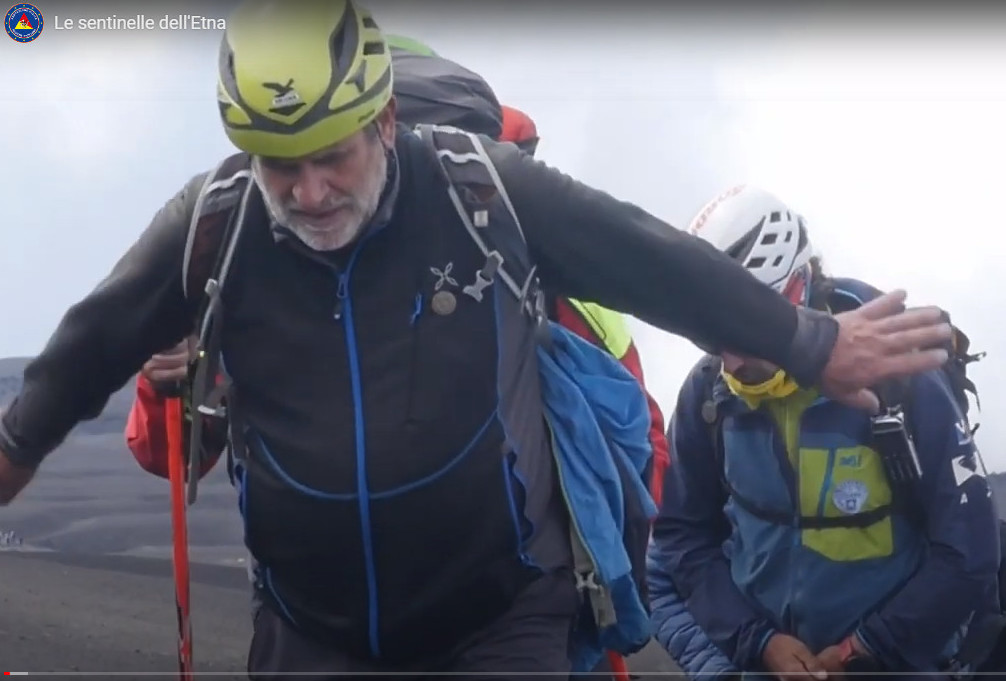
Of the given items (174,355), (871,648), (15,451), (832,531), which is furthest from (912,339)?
(15,451)

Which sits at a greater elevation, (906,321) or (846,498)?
(906,321)

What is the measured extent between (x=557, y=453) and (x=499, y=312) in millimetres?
307

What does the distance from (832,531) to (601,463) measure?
127 centimetres

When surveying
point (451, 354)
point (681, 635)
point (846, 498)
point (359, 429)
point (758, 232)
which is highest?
point (451, 354)

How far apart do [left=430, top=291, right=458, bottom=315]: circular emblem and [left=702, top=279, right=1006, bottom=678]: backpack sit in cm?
141

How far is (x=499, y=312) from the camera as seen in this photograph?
3145mm

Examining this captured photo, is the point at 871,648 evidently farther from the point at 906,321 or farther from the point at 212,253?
the point at 212,253

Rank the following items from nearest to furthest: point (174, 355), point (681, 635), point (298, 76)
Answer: point (298, 76), point (174, 355), point (681, 635)

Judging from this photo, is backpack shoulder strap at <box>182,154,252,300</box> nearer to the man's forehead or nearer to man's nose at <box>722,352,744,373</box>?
the man's forehead

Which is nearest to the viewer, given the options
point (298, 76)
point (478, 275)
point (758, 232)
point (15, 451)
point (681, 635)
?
point (298, 76)

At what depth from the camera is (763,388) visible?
428cm

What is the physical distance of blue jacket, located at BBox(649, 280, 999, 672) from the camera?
420 centimetres

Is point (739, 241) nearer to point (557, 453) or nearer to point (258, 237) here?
point (557, 453)

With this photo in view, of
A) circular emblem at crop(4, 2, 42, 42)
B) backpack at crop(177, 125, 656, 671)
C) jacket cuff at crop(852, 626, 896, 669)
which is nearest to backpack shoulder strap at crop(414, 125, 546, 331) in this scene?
backpack at crop(177, 125, 656, 671)
